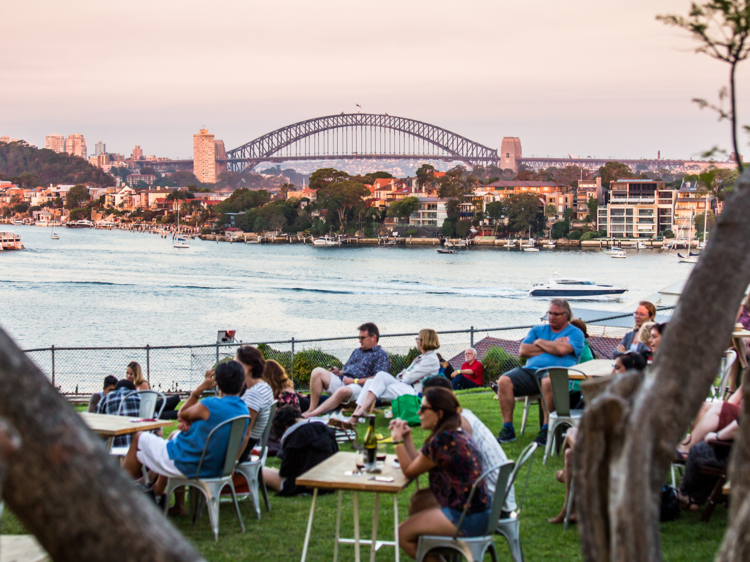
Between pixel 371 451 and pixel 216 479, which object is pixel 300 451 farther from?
pixel 371 451

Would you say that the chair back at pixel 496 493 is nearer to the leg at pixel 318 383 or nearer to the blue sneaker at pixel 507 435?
the blue sneaker at pixel 507 435

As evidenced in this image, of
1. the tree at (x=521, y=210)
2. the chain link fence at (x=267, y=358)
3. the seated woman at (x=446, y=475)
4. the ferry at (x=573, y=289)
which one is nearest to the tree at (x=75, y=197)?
the tree at (x=521, y=210)

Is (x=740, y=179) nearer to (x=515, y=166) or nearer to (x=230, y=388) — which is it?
(x=230, y=388)

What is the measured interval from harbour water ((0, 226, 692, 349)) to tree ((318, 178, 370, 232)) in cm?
2748

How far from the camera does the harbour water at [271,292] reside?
31.6 meters

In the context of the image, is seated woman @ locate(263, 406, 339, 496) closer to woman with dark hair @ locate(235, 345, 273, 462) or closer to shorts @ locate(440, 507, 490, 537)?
woman with dark hair @ locate(235, 345, 273, 462)

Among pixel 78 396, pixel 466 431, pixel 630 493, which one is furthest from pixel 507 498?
pixel 78 396

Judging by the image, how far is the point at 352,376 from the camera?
21.8ft

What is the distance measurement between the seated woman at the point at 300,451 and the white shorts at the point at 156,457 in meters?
0.79

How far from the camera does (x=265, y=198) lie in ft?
409

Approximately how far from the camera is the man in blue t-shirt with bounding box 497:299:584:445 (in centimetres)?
565

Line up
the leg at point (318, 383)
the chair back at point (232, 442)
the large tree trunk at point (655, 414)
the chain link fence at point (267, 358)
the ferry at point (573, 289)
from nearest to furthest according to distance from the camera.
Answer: the large tree trunk at point (655, 414) < the chair back at point (232, 442) < the leg at point (318, 383) < the chain link fence at point (267, 358) < the ferry at point (573, 289)

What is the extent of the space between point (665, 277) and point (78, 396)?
53491 mm

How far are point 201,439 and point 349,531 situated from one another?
0.93 metres
